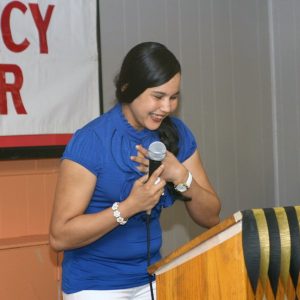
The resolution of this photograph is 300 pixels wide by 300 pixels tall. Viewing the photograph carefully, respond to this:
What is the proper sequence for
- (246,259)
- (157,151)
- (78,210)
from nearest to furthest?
1. (246,259)
2. (157,151)
3. (78,210)

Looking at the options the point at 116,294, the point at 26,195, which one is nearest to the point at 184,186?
the point at 116,294

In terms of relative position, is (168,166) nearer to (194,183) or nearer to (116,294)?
(194,183)

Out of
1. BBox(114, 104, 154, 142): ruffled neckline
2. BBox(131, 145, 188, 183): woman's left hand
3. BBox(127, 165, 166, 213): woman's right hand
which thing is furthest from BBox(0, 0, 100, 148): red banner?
BBox(127, 165, 166, 213): woman's right hand

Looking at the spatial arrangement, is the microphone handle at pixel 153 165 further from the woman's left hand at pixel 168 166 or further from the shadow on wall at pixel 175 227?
the shadow on wall at pixel 175 227

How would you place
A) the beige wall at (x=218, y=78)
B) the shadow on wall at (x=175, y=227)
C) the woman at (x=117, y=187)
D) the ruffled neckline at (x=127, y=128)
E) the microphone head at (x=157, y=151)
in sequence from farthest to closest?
the shadow on wall at (x=175, y=227), the beige wall at (x=218, y=78), the ruffled neckline at (x=127, y=128), the woman at (x=117, y=187), the microphone head at (x=157, y=151)

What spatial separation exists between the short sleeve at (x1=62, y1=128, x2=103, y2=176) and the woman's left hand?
0.32ft

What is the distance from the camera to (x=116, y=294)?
5.15 feet

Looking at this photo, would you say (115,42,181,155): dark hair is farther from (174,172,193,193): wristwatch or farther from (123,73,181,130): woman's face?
(174,172,193,193): wristwatch

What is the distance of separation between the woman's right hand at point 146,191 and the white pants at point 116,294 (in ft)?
0.84

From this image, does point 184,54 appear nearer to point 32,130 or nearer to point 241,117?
point 241,117

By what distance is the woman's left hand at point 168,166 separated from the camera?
155cm

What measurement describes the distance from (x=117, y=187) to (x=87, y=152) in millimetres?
123

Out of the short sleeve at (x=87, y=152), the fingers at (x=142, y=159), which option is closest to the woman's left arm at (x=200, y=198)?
the fingers at (x=142, y=159)

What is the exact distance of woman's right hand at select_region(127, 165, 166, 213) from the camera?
1.46 m
